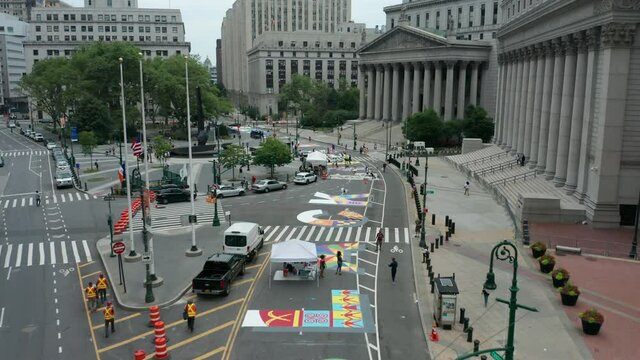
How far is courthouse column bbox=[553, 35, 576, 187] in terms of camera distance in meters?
49.7

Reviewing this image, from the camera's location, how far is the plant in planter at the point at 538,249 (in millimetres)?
35250

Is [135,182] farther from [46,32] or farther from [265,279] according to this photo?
[46,32]

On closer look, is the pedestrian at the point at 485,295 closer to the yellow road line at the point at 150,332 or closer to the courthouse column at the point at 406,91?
the yellow road line at the point at 150,332

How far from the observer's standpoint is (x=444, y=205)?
53781 millimetres

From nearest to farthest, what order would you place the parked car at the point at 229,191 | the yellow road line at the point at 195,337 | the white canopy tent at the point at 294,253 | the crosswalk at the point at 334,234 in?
the yellow road line at the point at 195,337 < the white canopy tent at the point at 294,253 < the crosswalk at the point at 334,234 < the parked car at the point at 229,191

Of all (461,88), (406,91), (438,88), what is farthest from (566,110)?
(406,91)

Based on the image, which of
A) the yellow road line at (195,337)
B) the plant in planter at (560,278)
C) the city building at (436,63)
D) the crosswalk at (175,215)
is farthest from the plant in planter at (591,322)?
the city building at (436,63)

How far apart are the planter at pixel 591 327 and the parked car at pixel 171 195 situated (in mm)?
38975

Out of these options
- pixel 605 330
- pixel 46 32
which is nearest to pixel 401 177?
pixel 605 330

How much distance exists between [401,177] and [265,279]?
144 feet

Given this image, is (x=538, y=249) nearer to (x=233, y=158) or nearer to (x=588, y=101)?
(x=588, y=101)

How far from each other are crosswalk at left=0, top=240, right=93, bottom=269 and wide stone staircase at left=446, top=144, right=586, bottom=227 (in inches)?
1278

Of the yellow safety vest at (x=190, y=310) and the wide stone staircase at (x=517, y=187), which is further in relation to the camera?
the wide stone staircase at (x=517, y=187)

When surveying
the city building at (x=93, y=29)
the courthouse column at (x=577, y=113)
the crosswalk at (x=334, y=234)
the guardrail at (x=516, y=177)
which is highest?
the city building at (x=93, y=29)
